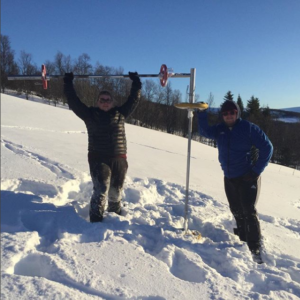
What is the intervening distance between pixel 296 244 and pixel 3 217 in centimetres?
385

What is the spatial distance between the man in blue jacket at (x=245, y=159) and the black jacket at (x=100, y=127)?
1.36 meters

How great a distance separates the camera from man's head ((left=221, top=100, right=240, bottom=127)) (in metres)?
3.40

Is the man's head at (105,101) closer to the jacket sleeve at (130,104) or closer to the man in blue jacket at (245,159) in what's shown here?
the jacket sleeve at (130,104)

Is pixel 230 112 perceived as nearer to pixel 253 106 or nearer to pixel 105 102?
pixel 105 102

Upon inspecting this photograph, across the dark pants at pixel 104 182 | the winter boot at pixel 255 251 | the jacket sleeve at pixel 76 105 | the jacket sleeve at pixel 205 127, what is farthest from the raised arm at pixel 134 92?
the winter boot at pixel 255 251

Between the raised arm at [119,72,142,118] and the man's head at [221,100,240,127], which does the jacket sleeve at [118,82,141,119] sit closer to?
the raised arm at [119,72,142,118]

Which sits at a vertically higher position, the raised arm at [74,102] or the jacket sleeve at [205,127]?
the raised arm at [74,102]

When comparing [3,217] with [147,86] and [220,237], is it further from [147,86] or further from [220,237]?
[147,86]

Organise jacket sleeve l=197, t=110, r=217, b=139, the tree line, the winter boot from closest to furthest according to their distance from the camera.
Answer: the winter boot < jacket sleeve l=197, t=110, r=217, b=139 < the tree line

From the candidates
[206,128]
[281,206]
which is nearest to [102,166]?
[206,128]

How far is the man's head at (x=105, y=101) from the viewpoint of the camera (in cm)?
347

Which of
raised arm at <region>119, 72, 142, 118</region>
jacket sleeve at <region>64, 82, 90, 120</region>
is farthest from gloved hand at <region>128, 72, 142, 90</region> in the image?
jacket sleeve at <region>64, 82, 90, 120</region>

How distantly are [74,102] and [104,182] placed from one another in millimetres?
1097

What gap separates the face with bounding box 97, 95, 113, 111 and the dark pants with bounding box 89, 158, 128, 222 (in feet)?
2.24
